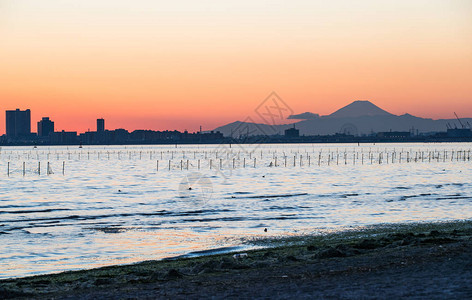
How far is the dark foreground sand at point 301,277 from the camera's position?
42.0 ft

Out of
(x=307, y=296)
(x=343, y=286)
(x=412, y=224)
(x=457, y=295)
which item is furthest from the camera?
(x=412, y=224)

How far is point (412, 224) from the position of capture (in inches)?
1361

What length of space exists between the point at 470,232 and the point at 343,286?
14171 millimetres

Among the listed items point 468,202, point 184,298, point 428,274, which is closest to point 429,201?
point 468,202

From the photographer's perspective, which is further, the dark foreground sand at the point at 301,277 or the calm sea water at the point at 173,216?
the calm sea water at the point at 173,216

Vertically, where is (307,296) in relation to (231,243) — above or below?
above

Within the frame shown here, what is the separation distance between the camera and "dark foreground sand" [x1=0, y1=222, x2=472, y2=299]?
504 inches

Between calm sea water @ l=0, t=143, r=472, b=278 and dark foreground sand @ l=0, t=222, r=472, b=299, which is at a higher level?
dark foreground sand @ l=0, t=222, r=472, b=299

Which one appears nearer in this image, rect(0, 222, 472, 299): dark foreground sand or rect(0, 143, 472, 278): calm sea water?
rect(0, 222, 472, 299): dark foreground sand

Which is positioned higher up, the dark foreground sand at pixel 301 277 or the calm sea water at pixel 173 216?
the dark foreground sand at pixel 301 277

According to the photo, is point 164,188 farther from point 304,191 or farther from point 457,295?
point 457,295

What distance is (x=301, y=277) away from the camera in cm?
1501

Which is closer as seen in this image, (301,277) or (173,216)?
(301,277)

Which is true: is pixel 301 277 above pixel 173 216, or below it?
above
